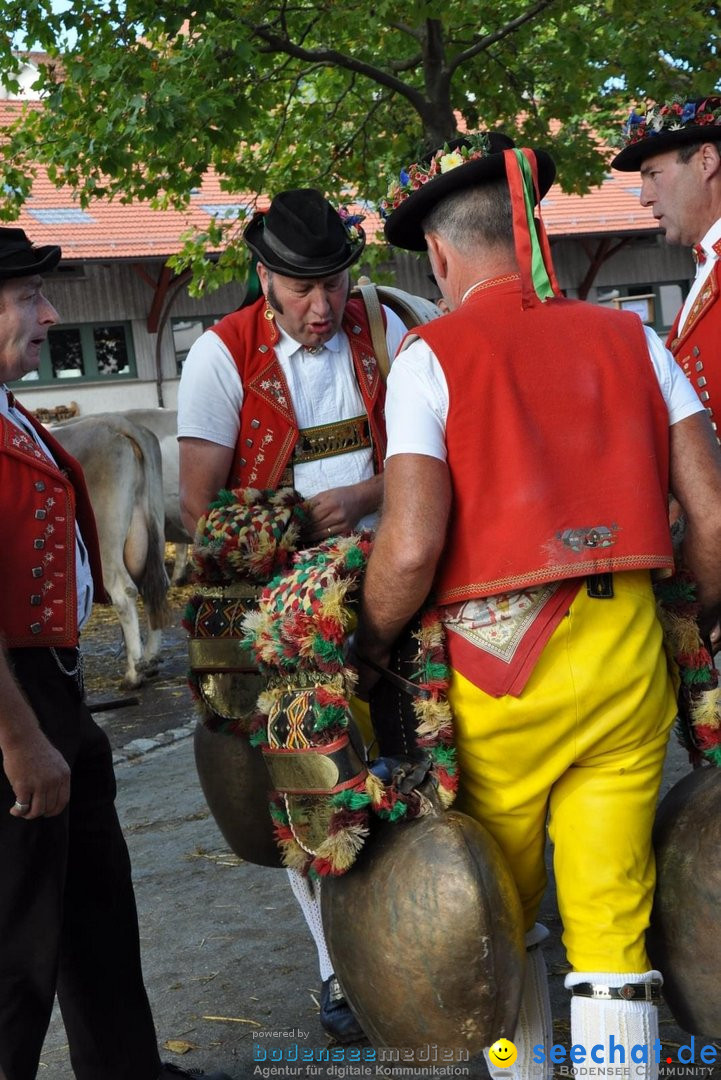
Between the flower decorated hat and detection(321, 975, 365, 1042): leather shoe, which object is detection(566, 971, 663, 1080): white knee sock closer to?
detection(321, 975, 365, 1042): leather shoe

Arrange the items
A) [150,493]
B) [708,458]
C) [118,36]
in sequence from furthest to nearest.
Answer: [150,493] → [118,36] → [708,458]

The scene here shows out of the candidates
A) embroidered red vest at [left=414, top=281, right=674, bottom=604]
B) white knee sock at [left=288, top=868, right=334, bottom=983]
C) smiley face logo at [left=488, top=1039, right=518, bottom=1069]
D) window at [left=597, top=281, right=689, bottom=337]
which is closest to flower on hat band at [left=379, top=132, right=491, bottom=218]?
embroidered red vest at [left=414, top=281, right=674, bottom=604]

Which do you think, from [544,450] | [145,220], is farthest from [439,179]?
[145,220]

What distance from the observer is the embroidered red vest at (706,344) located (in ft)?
10.1

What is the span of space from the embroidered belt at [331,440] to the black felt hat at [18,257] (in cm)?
86

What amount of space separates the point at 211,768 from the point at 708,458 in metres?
1.60

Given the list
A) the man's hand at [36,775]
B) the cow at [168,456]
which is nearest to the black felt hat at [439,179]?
the man's hand at [36,775]

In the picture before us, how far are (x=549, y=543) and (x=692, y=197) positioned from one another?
60.6 inches

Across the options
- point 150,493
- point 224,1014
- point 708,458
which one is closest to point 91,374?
point 150,493

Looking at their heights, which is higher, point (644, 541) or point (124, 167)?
point (124, 167)

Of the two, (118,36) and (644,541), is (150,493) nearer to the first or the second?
(118,36)

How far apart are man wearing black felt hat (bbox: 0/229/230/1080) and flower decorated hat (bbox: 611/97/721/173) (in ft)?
5.30

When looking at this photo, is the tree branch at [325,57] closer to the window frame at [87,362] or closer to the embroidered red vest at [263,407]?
the embroidered red vest at [263,407]

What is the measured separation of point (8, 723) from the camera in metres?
2.33
